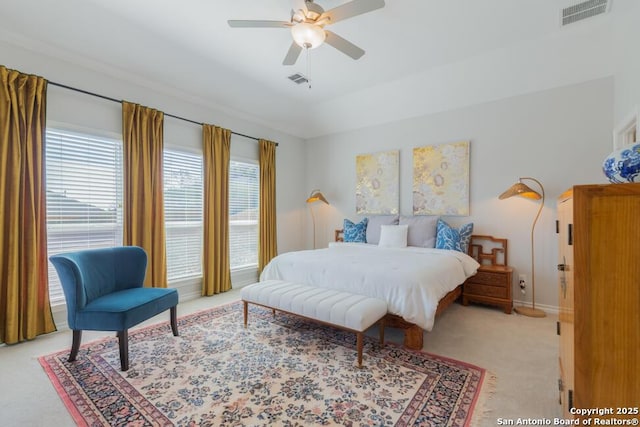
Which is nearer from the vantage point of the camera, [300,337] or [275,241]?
[300,337]

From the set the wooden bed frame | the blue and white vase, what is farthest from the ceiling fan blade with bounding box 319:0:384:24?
the wooden bed frame

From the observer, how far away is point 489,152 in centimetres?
388

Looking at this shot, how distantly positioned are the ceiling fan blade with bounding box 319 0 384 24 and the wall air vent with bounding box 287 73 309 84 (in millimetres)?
1736

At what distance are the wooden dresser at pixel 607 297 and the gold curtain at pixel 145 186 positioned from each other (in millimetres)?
3799

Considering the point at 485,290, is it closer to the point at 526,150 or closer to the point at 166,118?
the point at 526,150

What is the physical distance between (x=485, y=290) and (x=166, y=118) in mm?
4602

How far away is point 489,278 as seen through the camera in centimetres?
349

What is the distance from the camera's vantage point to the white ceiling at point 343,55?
2.54 m

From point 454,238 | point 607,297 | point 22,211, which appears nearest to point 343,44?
point 607,297

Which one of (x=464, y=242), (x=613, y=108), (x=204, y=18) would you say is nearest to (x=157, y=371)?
(x=204, y=18)

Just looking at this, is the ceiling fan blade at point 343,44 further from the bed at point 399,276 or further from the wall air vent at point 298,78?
the bed at point 399,276

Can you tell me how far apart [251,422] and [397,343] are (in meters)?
1.46

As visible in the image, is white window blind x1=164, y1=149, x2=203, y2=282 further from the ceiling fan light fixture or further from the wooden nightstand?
the wooden nightstand

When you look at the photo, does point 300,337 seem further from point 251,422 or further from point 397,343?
point 251,422
